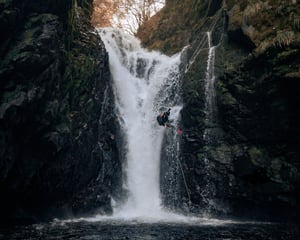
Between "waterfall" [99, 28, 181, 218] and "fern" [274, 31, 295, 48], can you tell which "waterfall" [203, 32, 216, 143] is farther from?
"fern" [274, 31, 295, 48]

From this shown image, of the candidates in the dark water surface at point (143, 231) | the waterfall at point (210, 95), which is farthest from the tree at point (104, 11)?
the dark water surface at point (143, 231)

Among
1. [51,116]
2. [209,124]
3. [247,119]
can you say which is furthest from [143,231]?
[247,119]

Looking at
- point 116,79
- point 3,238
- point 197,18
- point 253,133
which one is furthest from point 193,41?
point 3,238

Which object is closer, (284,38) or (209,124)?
(284,38)

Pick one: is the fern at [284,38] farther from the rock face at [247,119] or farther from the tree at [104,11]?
the tree at [104,11]

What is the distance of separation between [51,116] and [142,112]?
8.50 metres

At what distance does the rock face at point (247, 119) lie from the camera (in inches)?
647

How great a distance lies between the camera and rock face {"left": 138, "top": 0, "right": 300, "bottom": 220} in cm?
1644

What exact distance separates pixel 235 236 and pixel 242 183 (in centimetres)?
616

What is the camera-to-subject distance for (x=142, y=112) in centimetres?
2231

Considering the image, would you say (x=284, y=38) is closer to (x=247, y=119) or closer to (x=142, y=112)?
(x=247, y=119)

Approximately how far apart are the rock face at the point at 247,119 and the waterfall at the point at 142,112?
199 cm

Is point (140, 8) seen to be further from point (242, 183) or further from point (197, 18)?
point (242, 183)

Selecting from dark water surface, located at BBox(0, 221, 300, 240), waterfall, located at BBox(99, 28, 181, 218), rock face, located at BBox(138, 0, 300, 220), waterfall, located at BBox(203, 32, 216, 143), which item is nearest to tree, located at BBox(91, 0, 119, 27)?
waterfall, located at BBox(99, 28, 181, 218)
